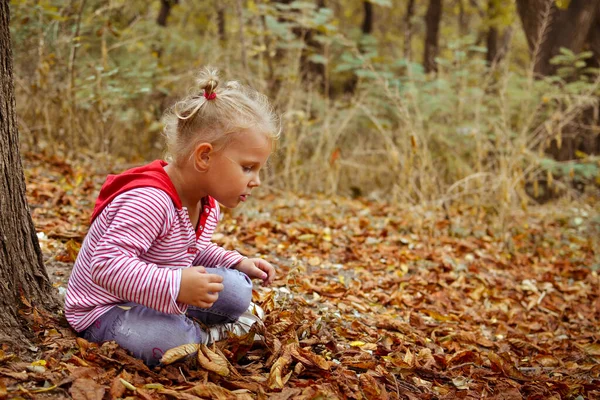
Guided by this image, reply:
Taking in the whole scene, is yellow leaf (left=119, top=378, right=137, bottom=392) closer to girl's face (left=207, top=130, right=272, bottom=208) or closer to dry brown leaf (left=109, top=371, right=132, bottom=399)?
dry brown leaf (left=109, top=371, right=132, bottom=399)

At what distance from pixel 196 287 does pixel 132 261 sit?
0.71 ft

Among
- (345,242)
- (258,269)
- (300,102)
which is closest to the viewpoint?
(258,269)

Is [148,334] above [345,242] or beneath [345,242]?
above

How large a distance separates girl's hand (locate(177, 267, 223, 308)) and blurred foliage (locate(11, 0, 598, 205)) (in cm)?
271

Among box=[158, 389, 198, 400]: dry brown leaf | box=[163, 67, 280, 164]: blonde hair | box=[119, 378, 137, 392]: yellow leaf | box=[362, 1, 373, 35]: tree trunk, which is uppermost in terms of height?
box=[362, 1, 373, 35]: tree trunk

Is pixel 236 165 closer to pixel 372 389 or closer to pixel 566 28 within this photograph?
pixel 372 389

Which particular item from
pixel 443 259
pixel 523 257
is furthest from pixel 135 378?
pixel 523 257

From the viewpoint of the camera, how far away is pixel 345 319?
2797 millimetres

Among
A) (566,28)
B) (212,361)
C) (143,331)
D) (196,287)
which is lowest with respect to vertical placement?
(212,361)

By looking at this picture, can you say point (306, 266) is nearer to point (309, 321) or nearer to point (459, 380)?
point (309, 321)

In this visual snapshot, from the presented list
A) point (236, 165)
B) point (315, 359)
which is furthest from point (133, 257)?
point (315, 359)

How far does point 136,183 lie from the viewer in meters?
1.91

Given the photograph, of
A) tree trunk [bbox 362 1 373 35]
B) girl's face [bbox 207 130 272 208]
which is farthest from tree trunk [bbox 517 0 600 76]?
girl's face [bbox 207 130 272 208]

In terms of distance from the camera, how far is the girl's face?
2.04 m
